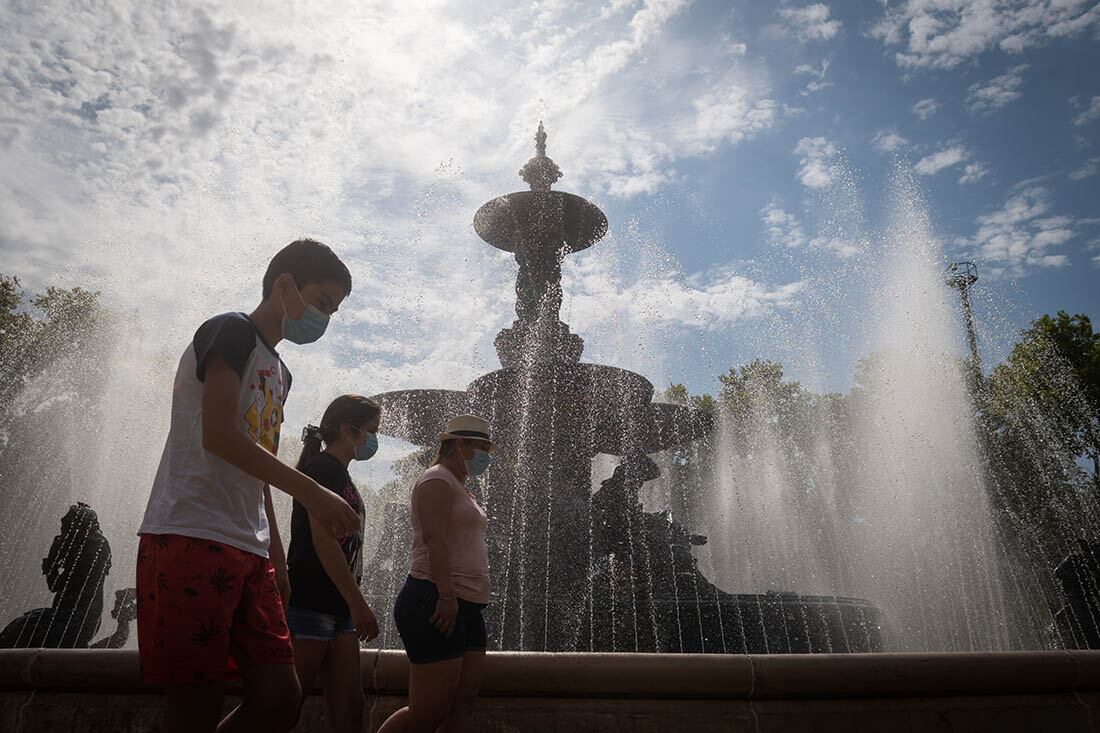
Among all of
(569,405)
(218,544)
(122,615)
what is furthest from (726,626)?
(218,544)

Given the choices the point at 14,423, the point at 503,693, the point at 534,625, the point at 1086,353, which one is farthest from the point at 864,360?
the point at 14,423

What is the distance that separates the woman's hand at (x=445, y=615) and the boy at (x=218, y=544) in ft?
2.21

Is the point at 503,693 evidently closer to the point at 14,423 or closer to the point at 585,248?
the point at 585,248

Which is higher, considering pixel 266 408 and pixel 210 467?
pixel 266 408

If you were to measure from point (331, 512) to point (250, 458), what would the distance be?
240mm

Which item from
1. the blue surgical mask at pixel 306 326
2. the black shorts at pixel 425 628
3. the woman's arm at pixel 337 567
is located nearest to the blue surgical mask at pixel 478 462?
the black shorts at pixel 425 628

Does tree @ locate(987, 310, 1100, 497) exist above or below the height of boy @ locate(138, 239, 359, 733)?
above

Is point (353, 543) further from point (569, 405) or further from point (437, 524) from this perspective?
point (569, 405)

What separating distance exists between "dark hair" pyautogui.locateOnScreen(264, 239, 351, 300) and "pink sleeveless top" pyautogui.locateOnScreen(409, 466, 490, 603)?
91 centimetres

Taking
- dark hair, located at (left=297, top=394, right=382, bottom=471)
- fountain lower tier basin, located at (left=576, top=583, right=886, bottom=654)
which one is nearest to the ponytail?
dark hair, located at (left=297, top=394, right=382, bottom=471)

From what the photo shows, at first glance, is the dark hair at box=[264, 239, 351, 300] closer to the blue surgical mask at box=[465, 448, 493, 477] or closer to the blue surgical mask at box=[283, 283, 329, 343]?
the blue surgical mask at box=[283, 283, 329, 343]

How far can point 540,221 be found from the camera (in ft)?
42.4

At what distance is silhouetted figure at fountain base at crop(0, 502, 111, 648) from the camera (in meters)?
7.57

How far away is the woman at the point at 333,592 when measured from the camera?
2.38 metres
